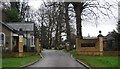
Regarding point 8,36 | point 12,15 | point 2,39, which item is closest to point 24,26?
point 12,15

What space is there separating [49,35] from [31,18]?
1457 centimetres

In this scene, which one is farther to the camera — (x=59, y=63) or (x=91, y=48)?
(x=91, y=48)

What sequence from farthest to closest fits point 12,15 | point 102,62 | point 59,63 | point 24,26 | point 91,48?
1. point 12,15
2. point 24,26
3. point 91,48
4. point 59,63
5. point 102,62

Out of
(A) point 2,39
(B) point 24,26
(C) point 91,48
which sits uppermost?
(B) point 24,26

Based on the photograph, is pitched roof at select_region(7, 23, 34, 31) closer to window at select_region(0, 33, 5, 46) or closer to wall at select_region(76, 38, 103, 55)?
window at select_region(0, 33, 5, 46)

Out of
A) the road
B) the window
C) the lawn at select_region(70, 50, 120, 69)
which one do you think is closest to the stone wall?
the window

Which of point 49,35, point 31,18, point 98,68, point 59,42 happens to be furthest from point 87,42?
point 49,35

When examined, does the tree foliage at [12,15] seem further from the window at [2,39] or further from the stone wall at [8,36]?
the window at [2,39]

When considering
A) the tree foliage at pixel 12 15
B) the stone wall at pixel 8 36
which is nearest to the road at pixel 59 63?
the stone wall at pixel 8 36

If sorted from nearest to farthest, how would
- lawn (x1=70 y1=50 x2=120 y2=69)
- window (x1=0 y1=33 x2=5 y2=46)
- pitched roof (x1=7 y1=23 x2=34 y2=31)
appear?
lawn (x1=70 y1=50 x2=120 y2=69), window (x1=0 y1=33 x2=5 y2=46), pitched roof (x1=7 y1=23 x2=34 y2=31)

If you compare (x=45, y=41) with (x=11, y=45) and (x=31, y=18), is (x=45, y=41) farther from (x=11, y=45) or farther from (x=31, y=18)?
(x=11, y=45)

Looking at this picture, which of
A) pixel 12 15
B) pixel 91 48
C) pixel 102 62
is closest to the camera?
pixel 102 62

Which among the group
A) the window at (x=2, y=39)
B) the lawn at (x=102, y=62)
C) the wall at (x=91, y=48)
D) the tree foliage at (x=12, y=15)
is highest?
the tree foliage at (x=12, y=15)

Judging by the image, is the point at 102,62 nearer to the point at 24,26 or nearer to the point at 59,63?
the point at 59,63
